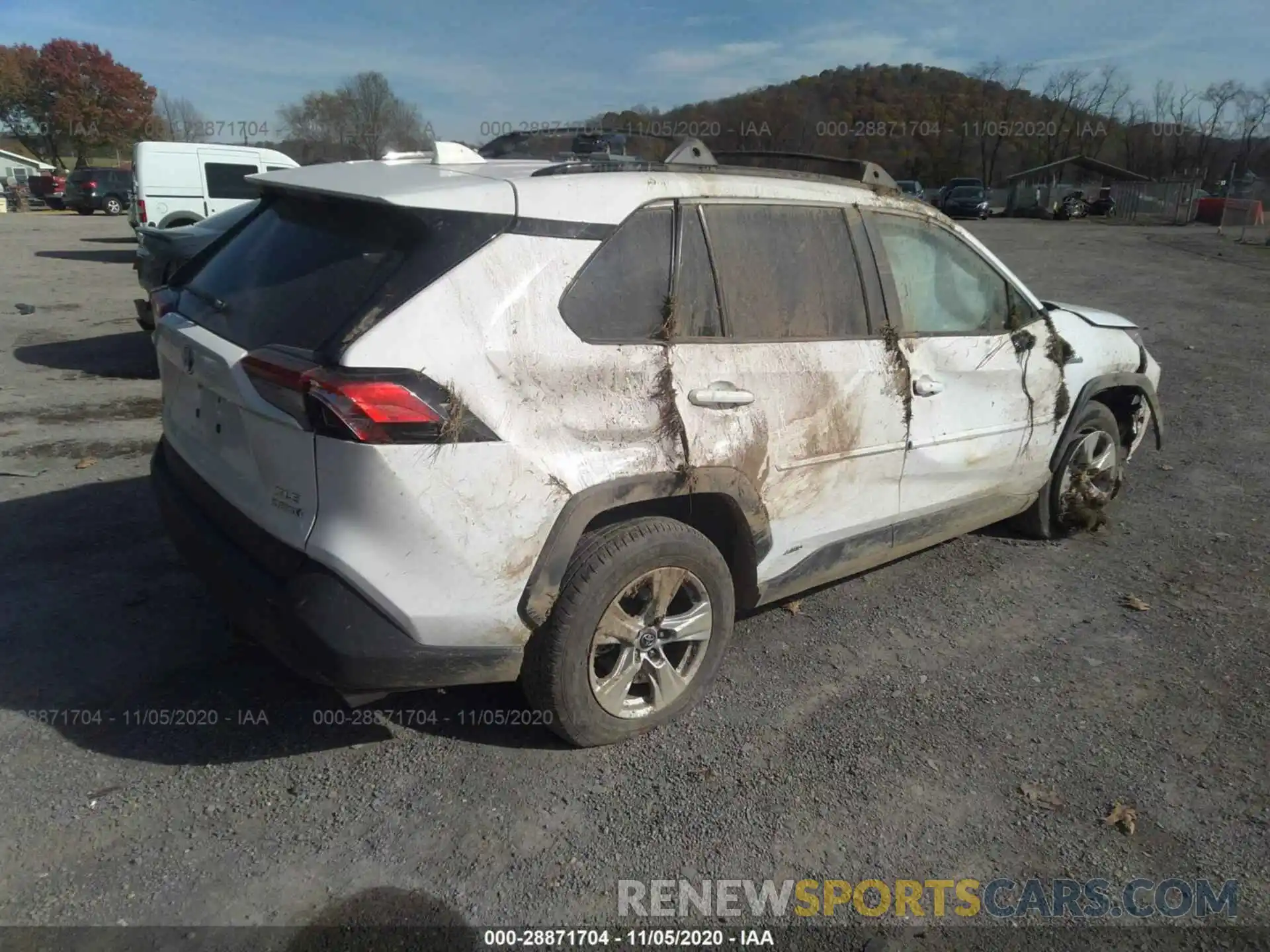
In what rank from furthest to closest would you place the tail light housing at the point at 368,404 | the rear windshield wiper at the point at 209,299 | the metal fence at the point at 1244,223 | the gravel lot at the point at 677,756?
the metal fence at the point at 1244,223 → the rear windshield wiper at the point at 209,299 → the gravel lot at the point at 677,756 → the tail light housing at the point at 368,404

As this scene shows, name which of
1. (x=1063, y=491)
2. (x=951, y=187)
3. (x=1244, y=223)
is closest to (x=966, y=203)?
(x=951, y=187)

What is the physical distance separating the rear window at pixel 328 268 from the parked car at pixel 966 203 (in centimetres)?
4309

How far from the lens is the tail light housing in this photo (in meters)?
2.41

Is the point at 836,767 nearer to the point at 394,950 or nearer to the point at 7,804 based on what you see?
the point at 394,950

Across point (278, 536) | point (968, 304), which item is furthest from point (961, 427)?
point (278, 536)

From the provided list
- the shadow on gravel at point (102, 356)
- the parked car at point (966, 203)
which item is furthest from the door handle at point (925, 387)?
the parked car at point (966, 203)

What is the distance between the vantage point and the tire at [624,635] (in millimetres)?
2822

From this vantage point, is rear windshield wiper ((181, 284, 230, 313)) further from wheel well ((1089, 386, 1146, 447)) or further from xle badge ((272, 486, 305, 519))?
wheel well ((1089, 386, 1146, 447))

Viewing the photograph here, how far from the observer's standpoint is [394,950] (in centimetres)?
228

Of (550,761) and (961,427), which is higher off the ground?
(961,427)

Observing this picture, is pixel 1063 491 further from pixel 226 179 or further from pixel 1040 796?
pixel 226 179

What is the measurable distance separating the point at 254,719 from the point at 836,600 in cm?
256

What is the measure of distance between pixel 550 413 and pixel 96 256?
20.0 metres

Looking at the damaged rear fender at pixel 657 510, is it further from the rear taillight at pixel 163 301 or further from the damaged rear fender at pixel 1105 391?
the damaged rear fender at pixel 1105 391
